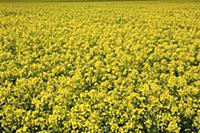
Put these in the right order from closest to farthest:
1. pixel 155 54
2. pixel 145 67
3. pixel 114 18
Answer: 1. pixel 145 67
2. pixel 155 54
3. pixel 114 18

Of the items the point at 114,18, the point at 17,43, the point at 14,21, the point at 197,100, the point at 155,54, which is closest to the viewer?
the point at 197,100

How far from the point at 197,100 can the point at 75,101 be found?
9.21 ft

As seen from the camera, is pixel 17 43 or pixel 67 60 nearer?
pixel 67 60

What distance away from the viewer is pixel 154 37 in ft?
54.3

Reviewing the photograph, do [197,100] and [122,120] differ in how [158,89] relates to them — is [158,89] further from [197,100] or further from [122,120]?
[122,120]

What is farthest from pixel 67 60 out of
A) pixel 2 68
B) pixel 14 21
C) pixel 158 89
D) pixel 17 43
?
pixel 14 21

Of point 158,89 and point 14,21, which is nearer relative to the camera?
point 158,89

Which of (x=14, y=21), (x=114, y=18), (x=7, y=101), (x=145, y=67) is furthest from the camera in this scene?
(x=114, y=18)

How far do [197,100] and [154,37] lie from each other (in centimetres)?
819

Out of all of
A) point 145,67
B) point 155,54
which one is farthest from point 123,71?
point 155,54

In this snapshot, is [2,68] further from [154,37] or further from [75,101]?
[154,37]

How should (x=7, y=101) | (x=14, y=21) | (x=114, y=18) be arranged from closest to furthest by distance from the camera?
(x=7, y=101)
(x=14, y=21)
(x=114, y=18)

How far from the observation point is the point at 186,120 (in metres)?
8.14

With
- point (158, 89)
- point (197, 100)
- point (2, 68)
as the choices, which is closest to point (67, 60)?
point (2, 68)
